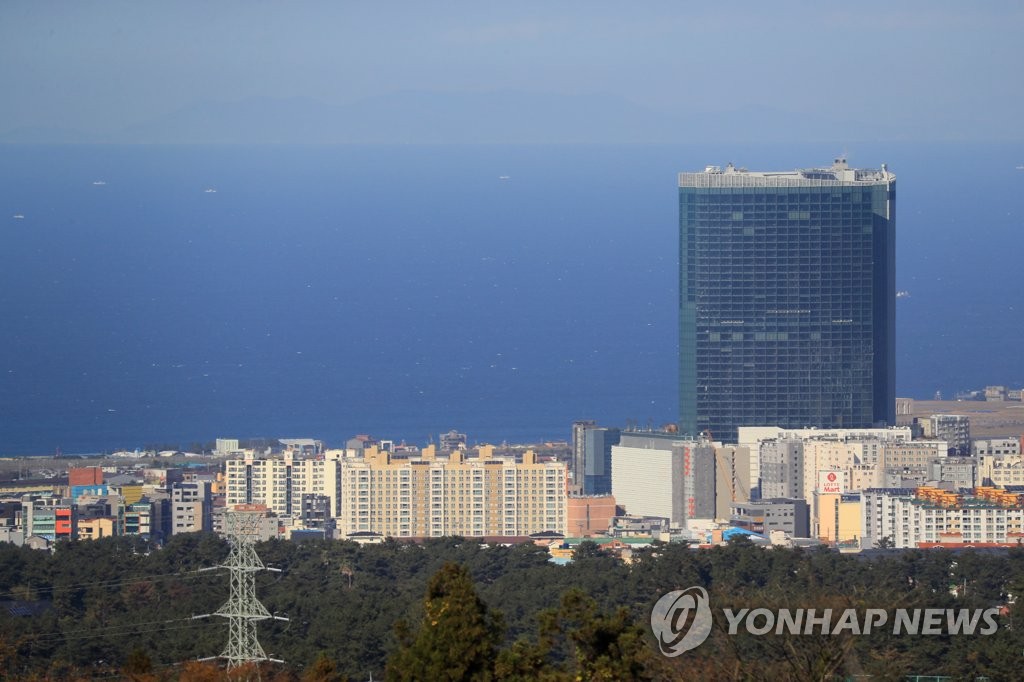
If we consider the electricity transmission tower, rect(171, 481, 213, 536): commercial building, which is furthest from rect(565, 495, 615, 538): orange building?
the electricity transmission tower

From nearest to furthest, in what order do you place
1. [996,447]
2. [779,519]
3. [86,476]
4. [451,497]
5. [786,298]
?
[779,519], [451,497], [86,476], [996,447], [786,298]

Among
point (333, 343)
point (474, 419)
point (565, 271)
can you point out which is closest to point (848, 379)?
point (474, 419)

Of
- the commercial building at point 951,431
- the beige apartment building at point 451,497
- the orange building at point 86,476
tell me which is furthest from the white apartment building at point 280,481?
the commercial building at point 951,431

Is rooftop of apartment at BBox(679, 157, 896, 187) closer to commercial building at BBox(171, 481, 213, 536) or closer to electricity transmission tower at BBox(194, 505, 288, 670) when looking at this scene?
commercial building at BBox(171, 481, 213, 536)

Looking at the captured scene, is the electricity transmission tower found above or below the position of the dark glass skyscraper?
below

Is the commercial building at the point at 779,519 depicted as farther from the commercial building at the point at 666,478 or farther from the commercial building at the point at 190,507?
the commercial building at the point at 190,507

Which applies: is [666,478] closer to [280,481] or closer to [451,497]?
[451,497]

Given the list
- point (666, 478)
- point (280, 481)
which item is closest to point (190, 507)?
point (280, 481)
